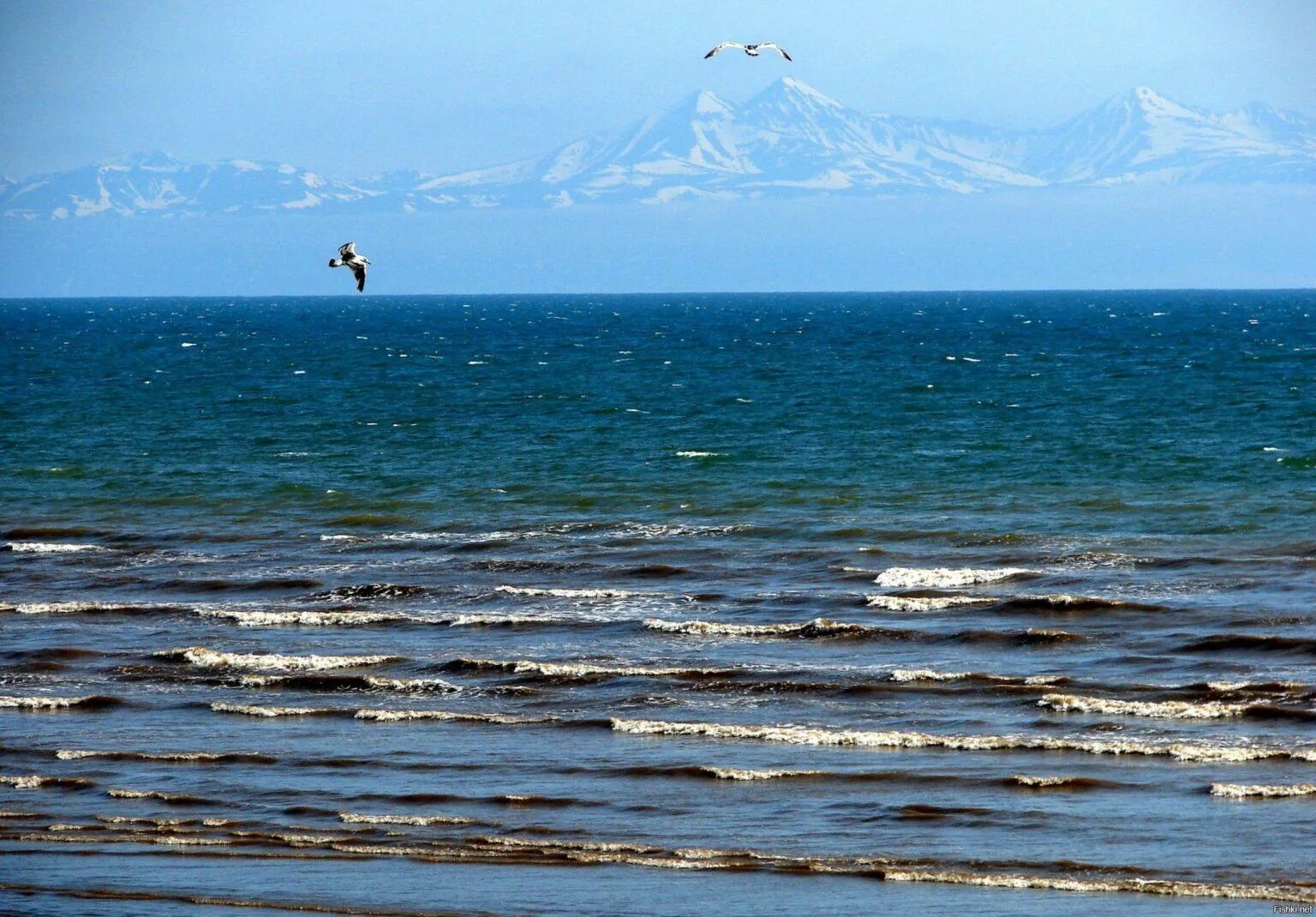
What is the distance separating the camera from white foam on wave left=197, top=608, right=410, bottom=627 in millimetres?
24969

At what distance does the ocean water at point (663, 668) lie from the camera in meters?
Answer: 14.0

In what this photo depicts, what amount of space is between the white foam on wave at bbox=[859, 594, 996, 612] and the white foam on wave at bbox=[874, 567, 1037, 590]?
850mm

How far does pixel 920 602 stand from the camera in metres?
→ 25.4

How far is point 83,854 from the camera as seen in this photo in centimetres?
1423

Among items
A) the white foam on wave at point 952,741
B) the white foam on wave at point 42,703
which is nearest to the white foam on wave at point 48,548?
the white foam on wave at point 42,703

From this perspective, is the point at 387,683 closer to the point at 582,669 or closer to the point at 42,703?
the point at 582,669

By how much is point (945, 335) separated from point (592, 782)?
109 metres

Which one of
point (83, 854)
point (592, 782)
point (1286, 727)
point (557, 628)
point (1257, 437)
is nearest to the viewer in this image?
point (83, 854)

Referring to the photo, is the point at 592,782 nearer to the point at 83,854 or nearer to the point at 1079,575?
the point at 83,854

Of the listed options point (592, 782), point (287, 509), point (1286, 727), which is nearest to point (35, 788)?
point (592, 782)

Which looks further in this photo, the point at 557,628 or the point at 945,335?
the point at 945,335

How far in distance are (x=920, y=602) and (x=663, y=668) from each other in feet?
17.8

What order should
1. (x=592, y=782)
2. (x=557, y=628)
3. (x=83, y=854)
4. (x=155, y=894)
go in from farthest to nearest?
(x=557, y=628) → (x=592, y=782) → (x=83, y=854) → (x=155, y=894)

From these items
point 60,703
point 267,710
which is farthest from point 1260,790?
point 60,703
